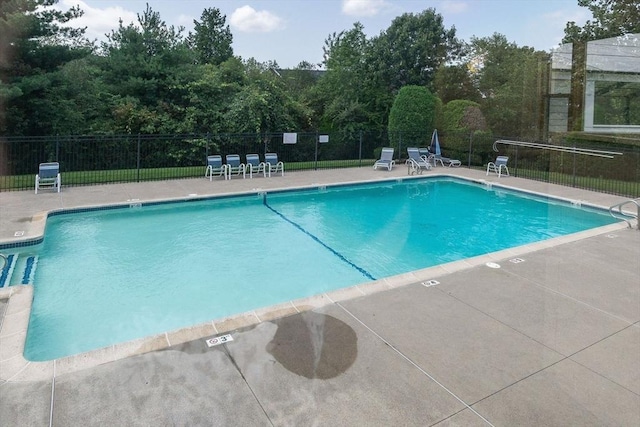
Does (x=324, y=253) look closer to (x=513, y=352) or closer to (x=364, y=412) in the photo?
(x=513, y=352)

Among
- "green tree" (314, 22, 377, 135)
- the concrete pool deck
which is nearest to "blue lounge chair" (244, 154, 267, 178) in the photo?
"green tree" (314, 22, 377, 135)

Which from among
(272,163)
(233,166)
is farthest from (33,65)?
(272,163)

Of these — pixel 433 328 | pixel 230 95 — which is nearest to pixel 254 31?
pixel 230 95

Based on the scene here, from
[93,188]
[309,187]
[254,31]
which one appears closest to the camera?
[93,188]

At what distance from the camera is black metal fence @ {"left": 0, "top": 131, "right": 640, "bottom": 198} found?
461 inches

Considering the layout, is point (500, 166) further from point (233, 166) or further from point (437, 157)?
point (233, 166)

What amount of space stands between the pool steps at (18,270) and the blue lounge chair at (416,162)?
439 inches

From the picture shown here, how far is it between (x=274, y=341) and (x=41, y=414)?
1.62 meters

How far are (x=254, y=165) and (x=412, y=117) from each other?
7.00m

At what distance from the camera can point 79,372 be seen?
306 cm

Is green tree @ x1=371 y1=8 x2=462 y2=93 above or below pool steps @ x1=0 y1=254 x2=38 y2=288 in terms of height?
above

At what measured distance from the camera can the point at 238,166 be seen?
13.1m

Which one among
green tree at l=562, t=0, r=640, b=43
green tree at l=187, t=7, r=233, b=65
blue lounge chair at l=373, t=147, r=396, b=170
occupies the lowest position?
blue lounge chair at l=373, t=147, r=396, b=170

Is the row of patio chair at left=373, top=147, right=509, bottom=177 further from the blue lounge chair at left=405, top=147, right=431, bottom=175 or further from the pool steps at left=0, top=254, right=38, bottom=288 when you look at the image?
the pool steps at left=0, top=254, right=38, bottom=288
